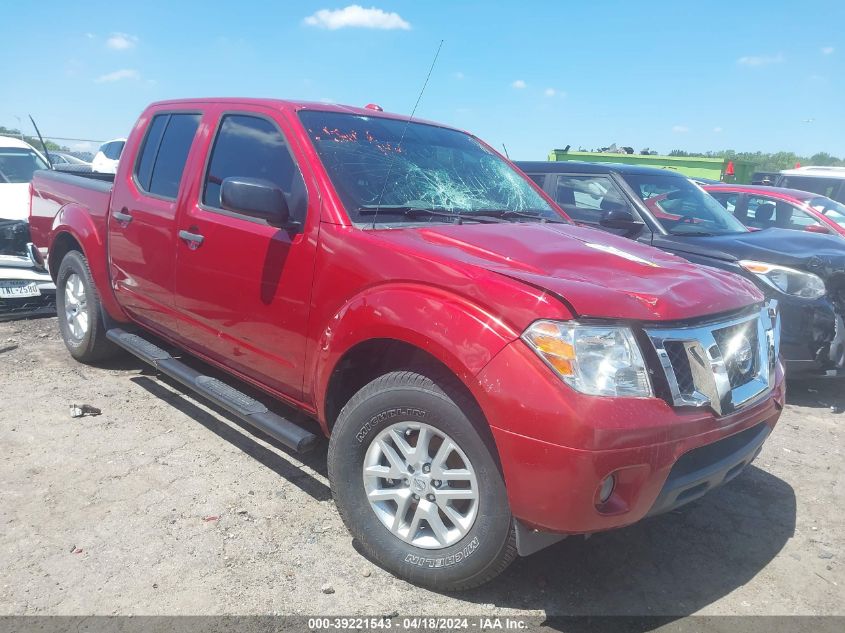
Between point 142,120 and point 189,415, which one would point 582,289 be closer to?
point 189,415

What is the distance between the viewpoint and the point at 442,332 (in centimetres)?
242

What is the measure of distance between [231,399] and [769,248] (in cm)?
424

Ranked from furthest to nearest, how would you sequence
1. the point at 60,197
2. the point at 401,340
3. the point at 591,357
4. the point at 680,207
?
the point at 680,207 → the point at 60,197 → the point at 401,340 → the point at 591,357

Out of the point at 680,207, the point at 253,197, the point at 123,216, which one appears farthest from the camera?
the point at 680,207

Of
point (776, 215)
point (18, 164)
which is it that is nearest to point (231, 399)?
point (18, 164)

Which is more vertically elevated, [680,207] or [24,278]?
[680,207]

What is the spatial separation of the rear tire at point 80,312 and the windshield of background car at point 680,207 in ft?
15.0

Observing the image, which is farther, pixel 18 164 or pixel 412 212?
pixel 18 164

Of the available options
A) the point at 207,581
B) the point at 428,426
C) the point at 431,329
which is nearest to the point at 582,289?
the point at 431,329

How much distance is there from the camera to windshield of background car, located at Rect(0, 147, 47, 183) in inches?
340

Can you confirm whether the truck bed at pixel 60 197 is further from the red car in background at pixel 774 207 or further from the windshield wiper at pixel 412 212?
the red car in background at pixel 774 207

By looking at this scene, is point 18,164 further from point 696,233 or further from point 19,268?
point 696,233

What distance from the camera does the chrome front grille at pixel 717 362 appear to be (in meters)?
2.35

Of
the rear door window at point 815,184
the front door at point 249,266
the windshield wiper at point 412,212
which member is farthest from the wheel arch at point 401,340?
the rear door window at point 815,184
